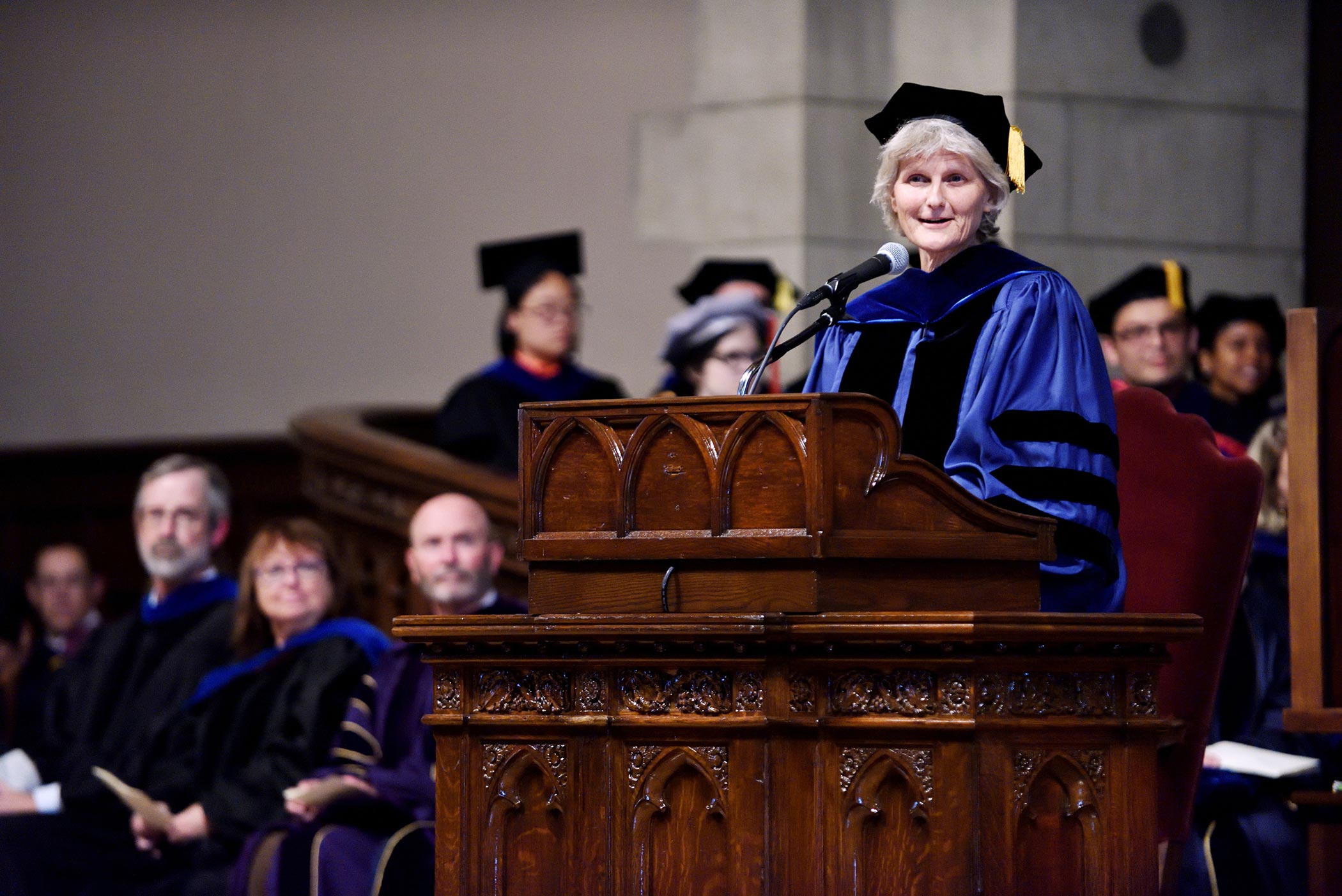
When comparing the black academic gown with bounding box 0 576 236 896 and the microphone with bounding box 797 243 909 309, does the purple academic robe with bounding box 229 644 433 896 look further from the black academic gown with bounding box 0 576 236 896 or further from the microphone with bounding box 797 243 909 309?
the microphone with bounding box 797 243 909 309

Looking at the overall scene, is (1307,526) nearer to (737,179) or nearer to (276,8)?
(737,179)

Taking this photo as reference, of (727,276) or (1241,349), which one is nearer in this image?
(1241,349)

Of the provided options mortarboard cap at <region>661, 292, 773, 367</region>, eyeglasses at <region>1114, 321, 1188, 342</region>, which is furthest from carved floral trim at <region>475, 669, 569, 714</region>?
eyeglasses at <region>1114, 321, 1188, 342</region>

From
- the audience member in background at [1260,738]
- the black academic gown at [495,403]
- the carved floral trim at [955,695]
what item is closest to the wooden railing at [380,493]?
the black academic gown at [495,403]

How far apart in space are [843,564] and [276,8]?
798 centimetres

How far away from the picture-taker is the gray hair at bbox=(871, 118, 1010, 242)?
3475mm

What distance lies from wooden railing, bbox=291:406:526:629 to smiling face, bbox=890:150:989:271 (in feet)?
9.59

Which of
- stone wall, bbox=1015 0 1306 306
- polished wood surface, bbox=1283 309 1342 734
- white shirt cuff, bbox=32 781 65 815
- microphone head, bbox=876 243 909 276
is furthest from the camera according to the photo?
stone wall, bbox=1015 0 1306 306

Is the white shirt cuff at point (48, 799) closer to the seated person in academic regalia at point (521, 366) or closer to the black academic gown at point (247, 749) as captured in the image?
the black academic gown at point (247, 749)

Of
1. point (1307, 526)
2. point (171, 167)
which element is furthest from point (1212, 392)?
point (171, 167)

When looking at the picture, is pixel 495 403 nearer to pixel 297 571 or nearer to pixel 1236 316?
pixel 297 571

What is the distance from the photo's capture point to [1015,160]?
11.5 feet

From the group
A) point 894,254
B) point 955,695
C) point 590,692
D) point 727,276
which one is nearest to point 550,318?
point 727,276

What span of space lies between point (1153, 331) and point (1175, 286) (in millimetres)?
220
